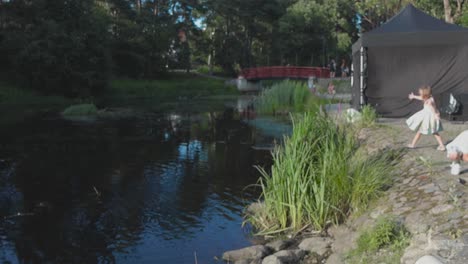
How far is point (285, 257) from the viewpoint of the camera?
5.70m

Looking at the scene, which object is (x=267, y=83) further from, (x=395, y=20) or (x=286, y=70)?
(x=395, y=20)

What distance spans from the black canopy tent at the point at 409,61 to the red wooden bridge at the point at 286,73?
24.6 meters

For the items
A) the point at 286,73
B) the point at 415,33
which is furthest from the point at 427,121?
the point at 286,73

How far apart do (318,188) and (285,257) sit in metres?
1.31

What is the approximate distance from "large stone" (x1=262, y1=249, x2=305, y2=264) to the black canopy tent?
774 cm

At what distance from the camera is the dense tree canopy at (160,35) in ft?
105

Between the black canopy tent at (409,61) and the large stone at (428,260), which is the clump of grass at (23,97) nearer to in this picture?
the black canopy tent at (409,61)

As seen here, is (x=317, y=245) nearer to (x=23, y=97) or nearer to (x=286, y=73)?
(x=23, y=97)

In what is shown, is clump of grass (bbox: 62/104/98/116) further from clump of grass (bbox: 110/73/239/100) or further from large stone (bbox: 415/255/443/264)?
large stone (bbox: 415/255/443/264)

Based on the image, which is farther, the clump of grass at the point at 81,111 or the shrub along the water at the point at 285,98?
the clump of grass at the point at 81,111

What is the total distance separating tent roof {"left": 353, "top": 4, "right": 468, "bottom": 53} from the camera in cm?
1215

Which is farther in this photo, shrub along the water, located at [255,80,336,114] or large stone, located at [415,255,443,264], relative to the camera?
shrub along the water, located at [255,80,336,114]

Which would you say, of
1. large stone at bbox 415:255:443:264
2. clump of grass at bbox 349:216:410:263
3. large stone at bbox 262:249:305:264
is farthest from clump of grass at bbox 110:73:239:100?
large stone at bbox 415:255:443:264

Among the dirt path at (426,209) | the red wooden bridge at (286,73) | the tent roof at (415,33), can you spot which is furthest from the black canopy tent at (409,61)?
the red wooden bridge at (286,73)
